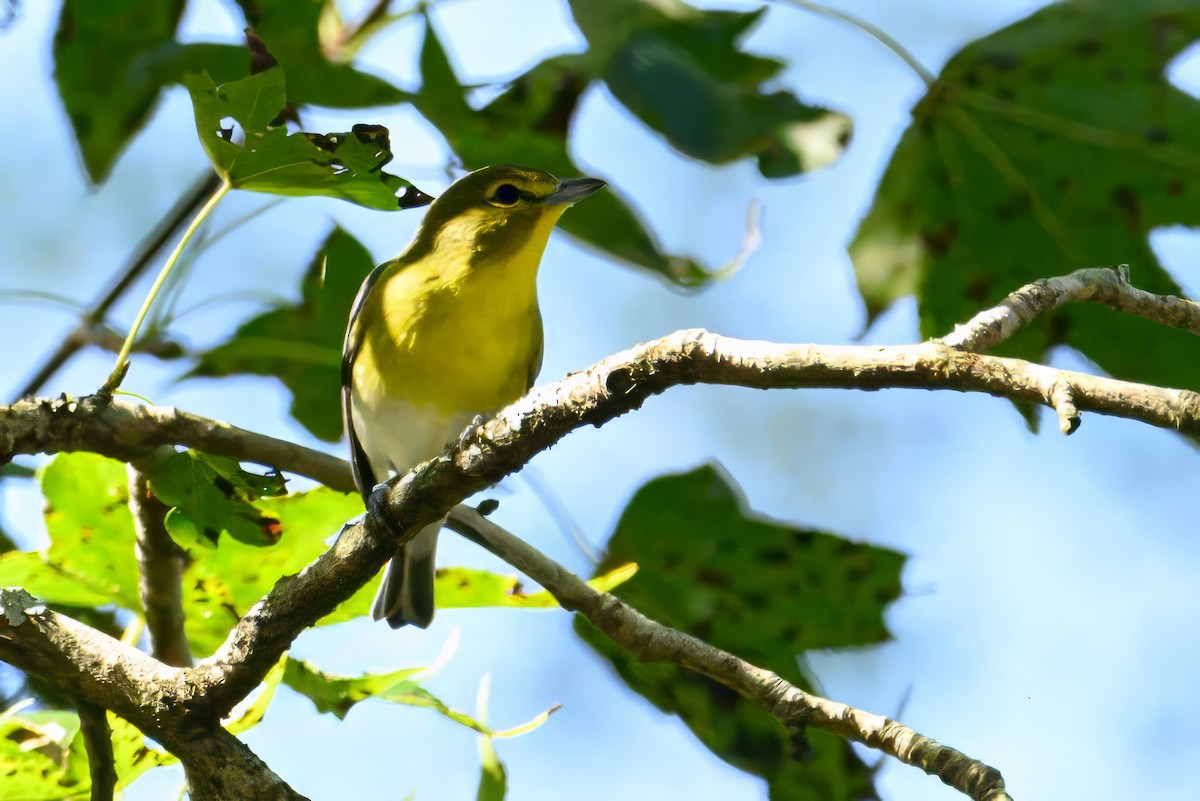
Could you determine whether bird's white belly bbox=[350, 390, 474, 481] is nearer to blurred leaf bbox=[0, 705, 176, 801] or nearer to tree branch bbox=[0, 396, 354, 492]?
tree branch bbox=[0, 396, 354, 492]

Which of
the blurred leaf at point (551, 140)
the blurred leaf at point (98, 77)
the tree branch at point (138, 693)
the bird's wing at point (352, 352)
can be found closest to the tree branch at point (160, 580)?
the tree branch at point (138, 693)

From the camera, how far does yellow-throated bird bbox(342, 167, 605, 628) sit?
3164mm

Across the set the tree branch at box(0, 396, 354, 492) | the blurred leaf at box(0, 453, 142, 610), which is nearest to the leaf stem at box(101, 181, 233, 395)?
the tree branch at box(0, 396, 354, 492)

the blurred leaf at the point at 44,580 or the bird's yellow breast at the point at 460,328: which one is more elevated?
the bird's yellow breast at the point at 460,328

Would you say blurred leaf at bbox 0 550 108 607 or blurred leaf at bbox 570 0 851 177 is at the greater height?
blurred leaf at bbox 570 0 851 177

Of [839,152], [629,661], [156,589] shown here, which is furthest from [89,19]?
[629,661]

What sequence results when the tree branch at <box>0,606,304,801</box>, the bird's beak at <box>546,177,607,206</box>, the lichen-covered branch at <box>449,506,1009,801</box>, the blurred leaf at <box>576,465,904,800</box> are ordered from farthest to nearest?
the bird's beak at <box>546,177,607,206</box> < the blurred leaf at <box>576,465,904,800</box> < the tree branch at <box>0,606,304,801</box> < the lichen-covered branch at <box>449,506,1009,801</box>

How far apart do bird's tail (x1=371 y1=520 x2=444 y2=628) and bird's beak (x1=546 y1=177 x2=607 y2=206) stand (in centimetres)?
92

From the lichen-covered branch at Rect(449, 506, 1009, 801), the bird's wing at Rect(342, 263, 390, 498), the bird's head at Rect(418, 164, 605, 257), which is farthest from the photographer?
the bird's wing at Rect(342, 263, 390, 498)

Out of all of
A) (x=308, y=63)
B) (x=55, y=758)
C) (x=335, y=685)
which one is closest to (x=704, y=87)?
(x=308, y=63)

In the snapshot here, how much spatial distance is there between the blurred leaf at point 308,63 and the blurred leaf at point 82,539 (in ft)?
3.02

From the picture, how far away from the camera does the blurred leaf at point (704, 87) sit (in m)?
2.59

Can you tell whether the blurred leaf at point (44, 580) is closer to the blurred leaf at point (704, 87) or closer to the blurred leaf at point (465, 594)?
the blurred leaf at point (465, 594)

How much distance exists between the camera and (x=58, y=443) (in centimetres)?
225
